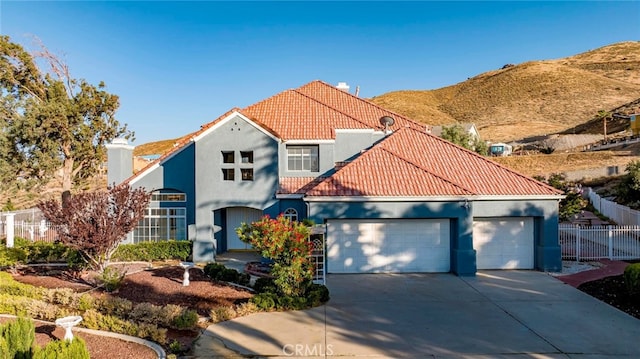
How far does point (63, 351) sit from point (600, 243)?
2068cm

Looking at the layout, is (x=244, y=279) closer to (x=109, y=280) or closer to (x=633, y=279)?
(x=109, y=280)

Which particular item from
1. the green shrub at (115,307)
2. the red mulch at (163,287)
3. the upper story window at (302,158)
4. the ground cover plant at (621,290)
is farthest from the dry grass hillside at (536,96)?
the green shrub at (115,307)

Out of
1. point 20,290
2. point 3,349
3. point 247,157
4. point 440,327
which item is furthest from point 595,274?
point 20,290

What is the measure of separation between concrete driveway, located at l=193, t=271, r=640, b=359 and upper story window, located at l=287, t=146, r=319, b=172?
733cm

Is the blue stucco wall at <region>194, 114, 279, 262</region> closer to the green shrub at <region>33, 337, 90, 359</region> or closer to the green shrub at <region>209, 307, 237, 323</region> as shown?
the green shrub at <region>209, 307, 237, 323</region>

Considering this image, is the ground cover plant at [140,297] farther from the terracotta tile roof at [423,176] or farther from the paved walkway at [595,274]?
the paved walkway at [595,274]

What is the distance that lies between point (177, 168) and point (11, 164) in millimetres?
16442

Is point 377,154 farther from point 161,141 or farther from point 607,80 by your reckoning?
point 607,80

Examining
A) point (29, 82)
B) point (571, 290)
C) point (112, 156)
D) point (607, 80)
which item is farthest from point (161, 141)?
point (607, 80)

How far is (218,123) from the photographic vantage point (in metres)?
18.6

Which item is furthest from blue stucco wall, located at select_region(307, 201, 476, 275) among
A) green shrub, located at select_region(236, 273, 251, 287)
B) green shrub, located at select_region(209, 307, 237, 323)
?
green shrub, located at select_region(209, 307, 237, 323)

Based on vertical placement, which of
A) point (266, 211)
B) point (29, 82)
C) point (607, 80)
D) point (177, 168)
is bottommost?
point (266, 211)
